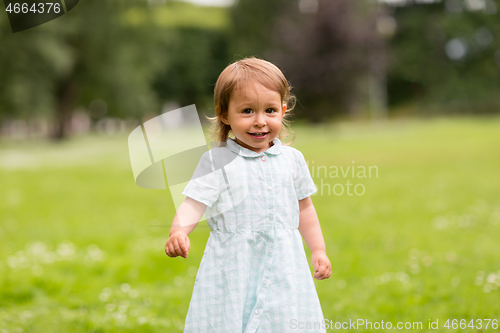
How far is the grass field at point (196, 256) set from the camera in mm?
3551

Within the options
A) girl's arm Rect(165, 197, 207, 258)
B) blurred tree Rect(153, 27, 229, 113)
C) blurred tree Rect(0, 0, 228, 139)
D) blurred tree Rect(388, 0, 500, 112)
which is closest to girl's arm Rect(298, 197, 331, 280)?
girl's arm Rect(165, 197, 207, 258)

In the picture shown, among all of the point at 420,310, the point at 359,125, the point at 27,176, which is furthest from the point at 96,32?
the point at 420,310

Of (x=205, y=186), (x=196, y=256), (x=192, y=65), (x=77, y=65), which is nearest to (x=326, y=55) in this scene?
(x=77, y=65)

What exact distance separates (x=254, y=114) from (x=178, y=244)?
0.59 m

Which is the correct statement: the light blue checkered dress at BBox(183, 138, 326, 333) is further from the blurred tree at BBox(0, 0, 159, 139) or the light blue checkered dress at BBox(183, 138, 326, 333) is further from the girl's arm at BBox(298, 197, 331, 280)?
the blurred tree at BBox(0, 0, 159, 139)

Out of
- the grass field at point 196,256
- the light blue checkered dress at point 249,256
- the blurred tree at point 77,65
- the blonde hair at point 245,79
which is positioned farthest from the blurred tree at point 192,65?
the light blue checkered dress at point 249,256

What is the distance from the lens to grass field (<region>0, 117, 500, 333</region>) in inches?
140

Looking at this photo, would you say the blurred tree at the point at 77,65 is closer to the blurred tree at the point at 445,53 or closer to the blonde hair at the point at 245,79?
the blonde hair at the point at 245,79

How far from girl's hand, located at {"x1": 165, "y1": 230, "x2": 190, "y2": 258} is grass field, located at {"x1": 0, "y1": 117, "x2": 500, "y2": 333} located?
0.33 m

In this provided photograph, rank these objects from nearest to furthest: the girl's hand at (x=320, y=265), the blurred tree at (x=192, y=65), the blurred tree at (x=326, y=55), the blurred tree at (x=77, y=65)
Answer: the girl's hand at (x=320, y=265) < the blurred tree at (x=77, y=65) < the blurred tree at (x=326, y=55) < the blurred tree at (x=192, y=65)

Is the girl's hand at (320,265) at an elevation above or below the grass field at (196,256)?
above

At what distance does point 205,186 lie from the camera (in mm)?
2014

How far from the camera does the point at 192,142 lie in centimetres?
231

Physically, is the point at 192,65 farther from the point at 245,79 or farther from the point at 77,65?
the point at 245,79
